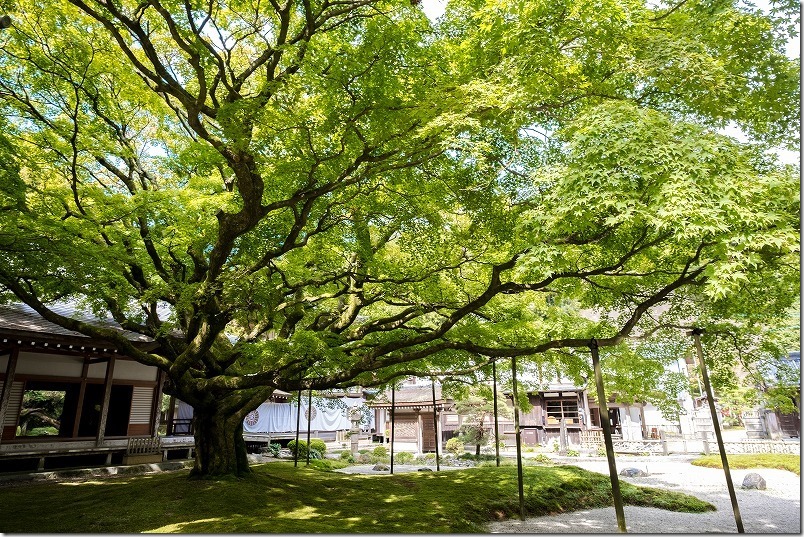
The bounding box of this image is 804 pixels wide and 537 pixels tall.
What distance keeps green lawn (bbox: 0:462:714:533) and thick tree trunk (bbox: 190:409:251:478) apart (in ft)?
1.34

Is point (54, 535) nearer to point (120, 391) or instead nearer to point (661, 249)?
point (120, 391)

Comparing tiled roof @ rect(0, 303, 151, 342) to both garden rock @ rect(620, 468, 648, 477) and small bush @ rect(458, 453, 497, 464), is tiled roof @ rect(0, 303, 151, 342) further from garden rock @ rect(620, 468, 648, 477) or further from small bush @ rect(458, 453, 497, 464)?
garden rock @ rect(620, 468, 648, 477)

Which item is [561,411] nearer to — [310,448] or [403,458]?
[403,458]

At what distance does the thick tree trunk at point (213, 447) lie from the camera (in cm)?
928

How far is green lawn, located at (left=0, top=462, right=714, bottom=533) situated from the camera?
6.57m

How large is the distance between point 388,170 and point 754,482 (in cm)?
1364

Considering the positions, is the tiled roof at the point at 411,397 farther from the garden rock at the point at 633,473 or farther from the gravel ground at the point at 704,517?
the gravel ground at the point at 704,517

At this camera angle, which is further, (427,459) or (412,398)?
(412,398)

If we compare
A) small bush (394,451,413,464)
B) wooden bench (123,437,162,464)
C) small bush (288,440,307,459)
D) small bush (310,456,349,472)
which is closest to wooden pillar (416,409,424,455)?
small bush (394,451,413,464)

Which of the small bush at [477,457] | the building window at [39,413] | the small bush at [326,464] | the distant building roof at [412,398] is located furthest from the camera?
the distant building roof at [412,398]

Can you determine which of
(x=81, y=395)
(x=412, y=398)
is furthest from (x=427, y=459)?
(x=81, y=395)

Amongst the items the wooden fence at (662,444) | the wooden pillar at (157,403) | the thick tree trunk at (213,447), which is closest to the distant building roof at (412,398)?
the wooden fence at (662,444)

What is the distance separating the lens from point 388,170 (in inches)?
259

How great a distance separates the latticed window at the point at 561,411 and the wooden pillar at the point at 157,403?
19.7m
